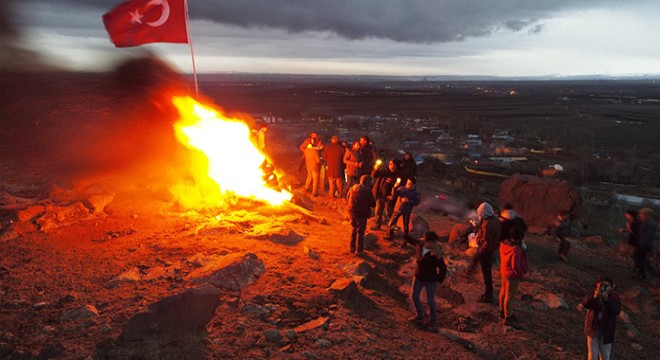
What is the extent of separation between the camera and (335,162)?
12781mm

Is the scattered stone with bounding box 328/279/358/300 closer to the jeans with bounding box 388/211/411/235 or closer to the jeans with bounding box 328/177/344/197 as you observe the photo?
the jeans with bounding box 388/211/411/235

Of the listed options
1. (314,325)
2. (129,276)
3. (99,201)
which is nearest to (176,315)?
(129,276)

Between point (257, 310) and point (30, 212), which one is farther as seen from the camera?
point (30, 212)

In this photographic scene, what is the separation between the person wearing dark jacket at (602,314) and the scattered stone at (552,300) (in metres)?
2.24

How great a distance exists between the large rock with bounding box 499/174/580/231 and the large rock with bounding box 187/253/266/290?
11.5m

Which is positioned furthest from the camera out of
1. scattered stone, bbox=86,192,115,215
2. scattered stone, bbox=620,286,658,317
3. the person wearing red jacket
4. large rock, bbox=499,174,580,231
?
large rock, bbox=499,174,580,231

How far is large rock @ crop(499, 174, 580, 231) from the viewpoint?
15609 mm

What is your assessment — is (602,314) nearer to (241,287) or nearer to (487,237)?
(487,237)

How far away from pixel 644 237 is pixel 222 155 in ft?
36.0

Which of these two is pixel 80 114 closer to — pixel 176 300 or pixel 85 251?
pixel 85 251

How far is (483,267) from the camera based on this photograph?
7.84 meters

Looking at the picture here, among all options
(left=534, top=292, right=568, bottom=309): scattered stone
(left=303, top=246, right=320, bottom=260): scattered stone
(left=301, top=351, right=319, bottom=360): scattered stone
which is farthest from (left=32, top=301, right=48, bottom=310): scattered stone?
(left=534, top=292, right=568, bottom=309): scattered stone

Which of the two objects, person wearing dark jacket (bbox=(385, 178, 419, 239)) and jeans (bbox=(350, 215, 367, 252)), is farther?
person wearing dark jacket (bbox=(385, 178, 419, 239))

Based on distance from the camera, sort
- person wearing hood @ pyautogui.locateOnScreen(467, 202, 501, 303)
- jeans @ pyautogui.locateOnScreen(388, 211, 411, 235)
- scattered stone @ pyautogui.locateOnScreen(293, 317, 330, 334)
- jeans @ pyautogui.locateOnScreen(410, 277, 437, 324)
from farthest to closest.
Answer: jeans @ pyautogui.locateOnScreen(388, 211, 411, 235), person wearing hood @ pyautogui.locateOnScreen(467, 202, 501, 303), jeans @ pyautogui.locateOnScreen(410, 277, 437, 324), scattered stone @ pyautogui.locateOnScreen(293, 317, 330, 334)
